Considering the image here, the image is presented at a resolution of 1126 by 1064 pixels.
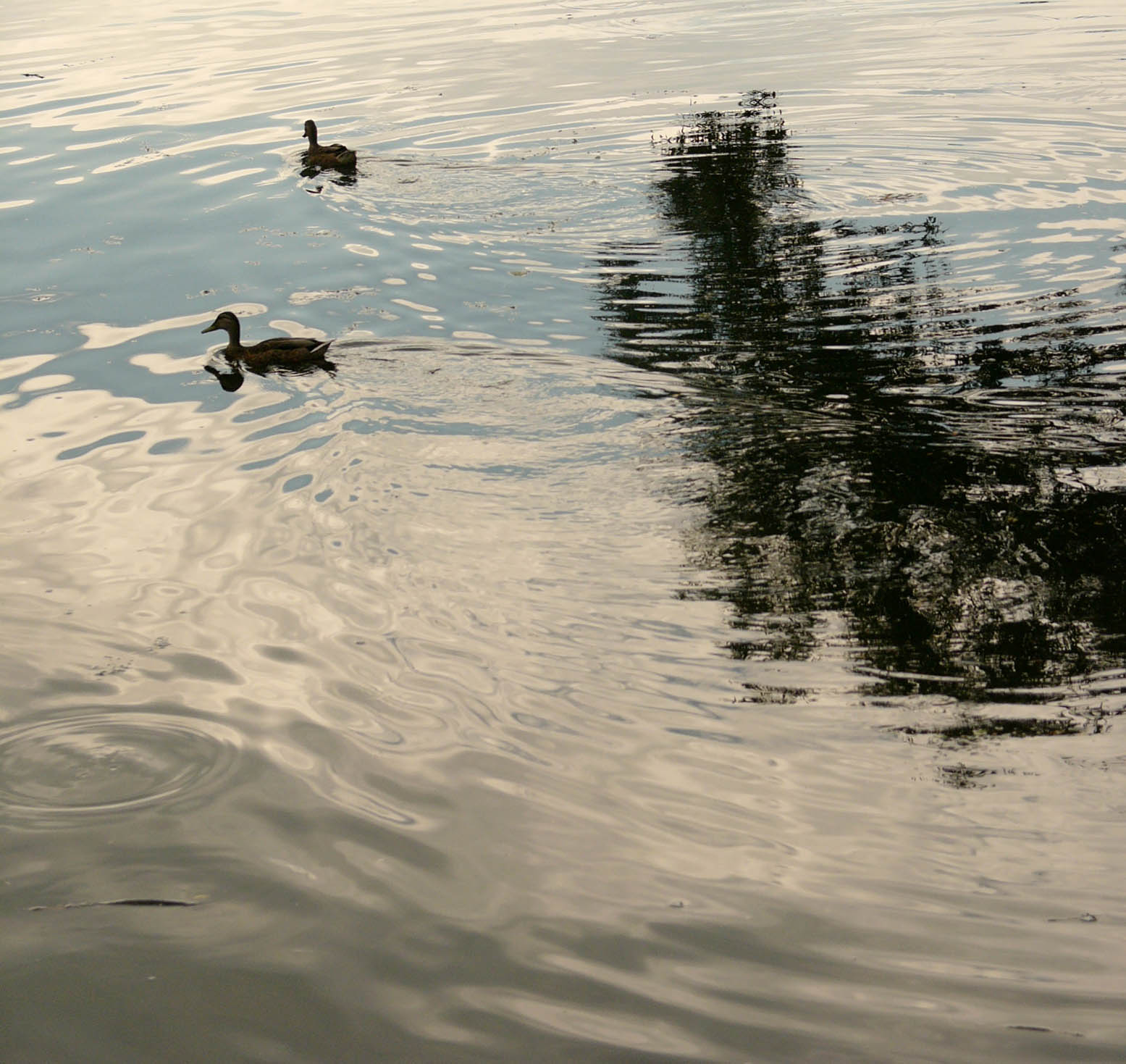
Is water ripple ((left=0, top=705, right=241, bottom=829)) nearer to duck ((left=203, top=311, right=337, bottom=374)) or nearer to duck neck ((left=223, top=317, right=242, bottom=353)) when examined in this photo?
duck ((left=203, top=311, right=337, bottom=374))

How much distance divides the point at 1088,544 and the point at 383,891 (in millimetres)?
4419

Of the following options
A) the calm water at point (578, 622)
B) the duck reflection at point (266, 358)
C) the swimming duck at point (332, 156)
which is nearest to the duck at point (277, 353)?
the duck reflection at point (266, 358)

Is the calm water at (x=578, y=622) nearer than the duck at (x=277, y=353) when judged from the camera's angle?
Yes

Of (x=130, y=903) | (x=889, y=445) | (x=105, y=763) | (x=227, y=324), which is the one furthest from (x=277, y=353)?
(x=130, y=903)

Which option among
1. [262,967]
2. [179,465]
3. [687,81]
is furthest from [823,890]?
[687,81]

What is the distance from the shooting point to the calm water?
14.0ft

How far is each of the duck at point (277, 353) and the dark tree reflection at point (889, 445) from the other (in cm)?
262

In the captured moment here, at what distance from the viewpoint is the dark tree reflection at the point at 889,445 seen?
6.20m

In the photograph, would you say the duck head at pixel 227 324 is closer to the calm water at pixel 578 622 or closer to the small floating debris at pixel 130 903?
the calm water at pixel 578 622

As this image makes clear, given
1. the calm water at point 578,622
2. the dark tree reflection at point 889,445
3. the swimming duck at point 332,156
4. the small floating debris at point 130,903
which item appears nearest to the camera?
the calm water at point 578,622

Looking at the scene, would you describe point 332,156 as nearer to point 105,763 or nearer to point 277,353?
point 277,353

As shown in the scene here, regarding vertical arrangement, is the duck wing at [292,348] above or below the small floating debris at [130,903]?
above

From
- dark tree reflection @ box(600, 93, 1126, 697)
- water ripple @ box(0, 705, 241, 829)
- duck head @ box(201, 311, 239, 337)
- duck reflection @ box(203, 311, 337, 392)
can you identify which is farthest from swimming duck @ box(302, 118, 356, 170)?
water ripple @ box(0, 705, 241, 829)

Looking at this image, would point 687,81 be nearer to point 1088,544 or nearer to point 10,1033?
point 1088,544
